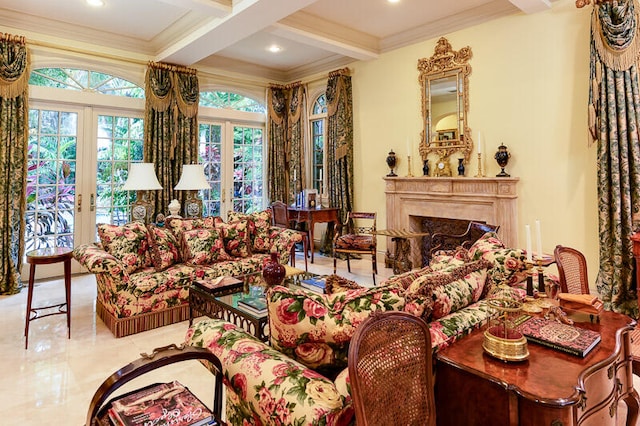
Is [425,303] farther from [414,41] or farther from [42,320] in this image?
[414,41]

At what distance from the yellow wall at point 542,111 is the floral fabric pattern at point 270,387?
376 cm

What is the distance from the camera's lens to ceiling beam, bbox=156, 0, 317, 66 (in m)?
3.69

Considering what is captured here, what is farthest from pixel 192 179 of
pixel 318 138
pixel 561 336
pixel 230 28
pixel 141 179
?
pixel 561 336

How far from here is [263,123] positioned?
6.98 metres

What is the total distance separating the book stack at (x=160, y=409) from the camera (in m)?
1.08

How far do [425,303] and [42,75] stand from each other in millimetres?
5498

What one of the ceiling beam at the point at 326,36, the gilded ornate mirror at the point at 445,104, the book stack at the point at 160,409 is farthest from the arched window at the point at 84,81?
the book stack at the point at 160,409

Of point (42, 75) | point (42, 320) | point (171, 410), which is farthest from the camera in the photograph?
point (42, 75)

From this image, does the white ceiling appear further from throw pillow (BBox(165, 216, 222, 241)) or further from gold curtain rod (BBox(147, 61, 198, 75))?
throw pillow (BBox(165, 216, 222, 241))

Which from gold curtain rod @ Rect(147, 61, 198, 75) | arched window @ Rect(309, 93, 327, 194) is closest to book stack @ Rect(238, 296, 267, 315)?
arched window @ Rect(309, 93, 327, 194)

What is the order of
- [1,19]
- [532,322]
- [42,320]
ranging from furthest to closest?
1. [1,19]
2. [42,320]
3. [532,322]

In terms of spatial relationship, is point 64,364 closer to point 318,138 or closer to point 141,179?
point 141,179

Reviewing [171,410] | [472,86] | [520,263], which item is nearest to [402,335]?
[171,410]

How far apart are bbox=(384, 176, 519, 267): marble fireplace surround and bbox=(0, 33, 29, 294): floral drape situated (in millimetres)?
4620
